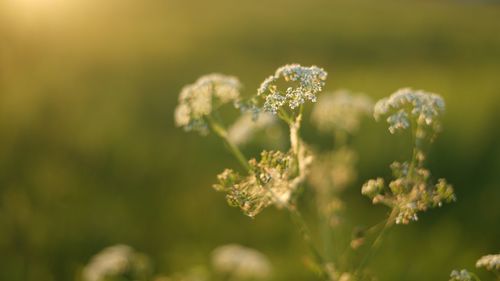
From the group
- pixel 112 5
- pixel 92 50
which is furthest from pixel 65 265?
pixel 112 5

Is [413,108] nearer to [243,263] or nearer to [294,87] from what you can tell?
[294,87]

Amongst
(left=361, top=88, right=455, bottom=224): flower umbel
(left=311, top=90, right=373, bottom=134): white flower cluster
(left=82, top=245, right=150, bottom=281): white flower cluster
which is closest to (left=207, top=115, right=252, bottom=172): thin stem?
(left=361, top=88, right=455, bottom=224): flower umbel

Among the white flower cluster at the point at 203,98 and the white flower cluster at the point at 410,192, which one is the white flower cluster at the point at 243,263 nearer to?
the white flower cluster at the point at 203,98

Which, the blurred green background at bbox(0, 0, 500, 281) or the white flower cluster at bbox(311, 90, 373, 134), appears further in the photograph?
the blurred green background at bbox(0, 0, 500, 281)

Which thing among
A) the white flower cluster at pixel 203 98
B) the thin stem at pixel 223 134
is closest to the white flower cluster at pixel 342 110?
the white flower cluster at pixel 203 98

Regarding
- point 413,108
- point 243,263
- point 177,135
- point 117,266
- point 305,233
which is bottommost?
point 305,233

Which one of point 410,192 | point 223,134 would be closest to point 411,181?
point 410,192

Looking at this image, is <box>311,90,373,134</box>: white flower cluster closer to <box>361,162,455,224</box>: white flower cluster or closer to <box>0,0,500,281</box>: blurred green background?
<box>0,0,500,281</box>: blurred green background
